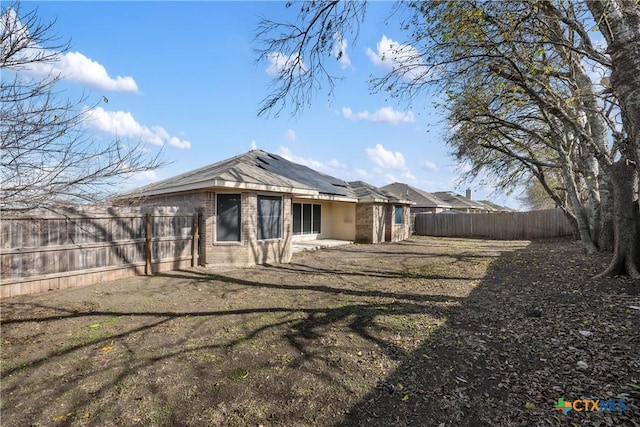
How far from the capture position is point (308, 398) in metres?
2.85

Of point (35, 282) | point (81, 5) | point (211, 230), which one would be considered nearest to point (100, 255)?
point (35, 282)

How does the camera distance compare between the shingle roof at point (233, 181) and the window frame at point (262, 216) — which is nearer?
the shingle roof at point (233, 181)

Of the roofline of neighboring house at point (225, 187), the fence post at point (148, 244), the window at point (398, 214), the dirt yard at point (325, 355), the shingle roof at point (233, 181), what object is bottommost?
the dirt yard at point (325, 355)

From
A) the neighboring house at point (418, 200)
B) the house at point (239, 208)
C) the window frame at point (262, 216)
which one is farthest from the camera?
the neighboring house at point (418, 200)

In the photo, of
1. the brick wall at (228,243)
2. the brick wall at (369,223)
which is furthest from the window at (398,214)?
the brick wall at (228,243)

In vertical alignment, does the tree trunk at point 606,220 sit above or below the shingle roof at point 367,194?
below

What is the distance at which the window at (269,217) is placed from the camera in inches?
385

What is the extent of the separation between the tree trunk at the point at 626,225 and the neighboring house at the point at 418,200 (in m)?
21.0

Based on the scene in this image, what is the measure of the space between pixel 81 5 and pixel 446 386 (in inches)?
267

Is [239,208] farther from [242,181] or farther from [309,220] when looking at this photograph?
[309,220]

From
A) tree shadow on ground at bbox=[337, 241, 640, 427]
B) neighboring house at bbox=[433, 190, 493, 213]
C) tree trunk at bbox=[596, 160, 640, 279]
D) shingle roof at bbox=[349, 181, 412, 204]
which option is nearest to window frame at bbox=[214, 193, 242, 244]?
tree shadow on ground at bbox=[337, 241, 640, 427]

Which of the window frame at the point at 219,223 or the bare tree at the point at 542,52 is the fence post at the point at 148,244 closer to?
the window frame at the point at 219,223

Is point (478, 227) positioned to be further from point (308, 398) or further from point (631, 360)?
point (308, 398)

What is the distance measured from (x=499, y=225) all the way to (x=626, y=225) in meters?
14.8
